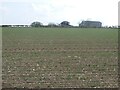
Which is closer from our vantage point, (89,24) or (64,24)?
(64,24)

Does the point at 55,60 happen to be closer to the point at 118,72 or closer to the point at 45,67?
the point at 45,67

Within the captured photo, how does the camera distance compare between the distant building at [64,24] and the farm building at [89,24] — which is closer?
the distant building at [64,24]

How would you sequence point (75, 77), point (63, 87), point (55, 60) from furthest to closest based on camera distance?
point (55, 60)
point (75, 77)
point (63, 87)

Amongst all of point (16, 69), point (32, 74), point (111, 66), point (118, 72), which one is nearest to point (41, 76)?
point (32, 74)

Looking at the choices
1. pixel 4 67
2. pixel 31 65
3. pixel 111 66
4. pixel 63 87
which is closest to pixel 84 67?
pixel 111 66

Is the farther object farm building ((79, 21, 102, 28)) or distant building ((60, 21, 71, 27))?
farm building ((79, 21, 102, 28))

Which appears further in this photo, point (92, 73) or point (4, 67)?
point (4, 67)

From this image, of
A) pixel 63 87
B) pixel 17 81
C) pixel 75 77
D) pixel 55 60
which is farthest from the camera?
pixel 55 60

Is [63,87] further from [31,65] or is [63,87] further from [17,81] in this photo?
[31,65]

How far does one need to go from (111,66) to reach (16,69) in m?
4.16

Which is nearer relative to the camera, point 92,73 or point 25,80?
point 25,80

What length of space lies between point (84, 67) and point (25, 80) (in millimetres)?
3825

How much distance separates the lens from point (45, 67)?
49.5ft

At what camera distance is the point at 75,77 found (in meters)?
12.6
